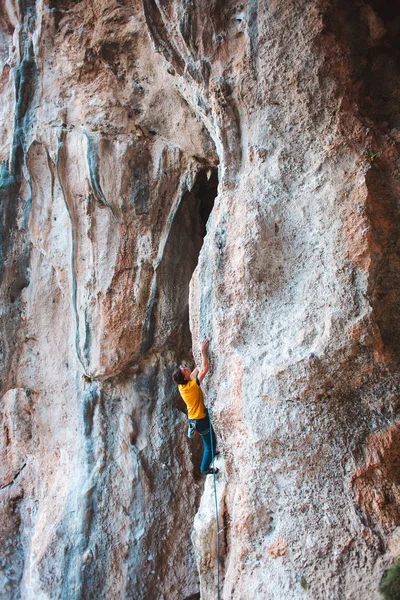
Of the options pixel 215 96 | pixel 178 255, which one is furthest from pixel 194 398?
pixel 215 96

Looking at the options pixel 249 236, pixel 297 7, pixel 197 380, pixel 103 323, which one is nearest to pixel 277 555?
pixel 197 380

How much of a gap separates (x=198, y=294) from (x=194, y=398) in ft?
3.86

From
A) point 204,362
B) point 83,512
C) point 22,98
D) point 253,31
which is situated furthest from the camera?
point 22,98

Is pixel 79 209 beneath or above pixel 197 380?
above

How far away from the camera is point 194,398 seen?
5.52 meters

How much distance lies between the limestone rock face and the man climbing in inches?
13.0

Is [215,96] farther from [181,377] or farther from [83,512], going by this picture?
[83,512]

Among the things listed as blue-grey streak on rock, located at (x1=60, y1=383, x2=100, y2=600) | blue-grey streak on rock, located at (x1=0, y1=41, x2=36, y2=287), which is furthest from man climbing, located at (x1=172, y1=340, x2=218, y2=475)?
blue-grey streak on rock, located at (x1=0, y1=41, x2=36, y2=287)

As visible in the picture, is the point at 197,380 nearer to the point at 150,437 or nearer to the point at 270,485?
the point at 270,485

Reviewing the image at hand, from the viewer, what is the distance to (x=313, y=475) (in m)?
4.27

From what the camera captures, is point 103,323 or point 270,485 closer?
point 270,485

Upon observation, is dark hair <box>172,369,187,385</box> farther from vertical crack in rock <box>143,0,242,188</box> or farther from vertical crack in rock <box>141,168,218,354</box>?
vertical crack in rock <box>143,0,242,188</box>

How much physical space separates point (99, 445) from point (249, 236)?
3955 millimetres

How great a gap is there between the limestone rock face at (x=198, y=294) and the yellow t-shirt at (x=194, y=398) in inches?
15.2
